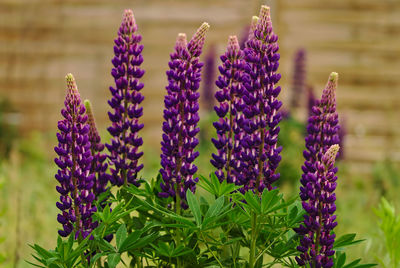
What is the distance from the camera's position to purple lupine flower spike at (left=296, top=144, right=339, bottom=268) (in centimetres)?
189

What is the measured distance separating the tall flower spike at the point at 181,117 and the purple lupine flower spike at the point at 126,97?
181 mm

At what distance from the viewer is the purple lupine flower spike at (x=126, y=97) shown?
7.20 feet

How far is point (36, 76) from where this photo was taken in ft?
28.3

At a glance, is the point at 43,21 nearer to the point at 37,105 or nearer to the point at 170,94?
the point at 37,105

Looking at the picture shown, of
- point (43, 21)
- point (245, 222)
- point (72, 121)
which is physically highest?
point (43, 21)

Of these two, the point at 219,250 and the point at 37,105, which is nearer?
the point at 219,250

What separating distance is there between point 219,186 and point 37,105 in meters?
7.13

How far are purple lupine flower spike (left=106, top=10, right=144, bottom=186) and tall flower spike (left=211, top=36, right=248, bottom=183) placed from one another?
309mm

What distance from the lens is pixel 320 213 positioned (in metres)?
1.90

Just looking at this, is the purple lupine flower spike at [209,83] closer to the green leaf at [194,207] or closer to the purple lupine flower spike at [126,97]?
the purple lupine flower spike at [126,97]

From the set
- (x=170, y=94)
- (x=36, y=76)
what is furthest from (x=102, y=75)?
(x=170, y=94)

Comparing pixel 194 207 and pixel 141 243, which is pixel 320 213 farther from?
pixel 141 243

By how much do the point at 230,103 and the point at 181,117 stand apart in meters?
0.22

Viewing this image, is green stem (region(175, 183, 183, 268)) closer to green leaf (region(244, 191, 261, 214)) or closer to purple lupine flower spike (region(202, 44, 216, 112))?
green leaf (region(244, 191, 261, 214))
